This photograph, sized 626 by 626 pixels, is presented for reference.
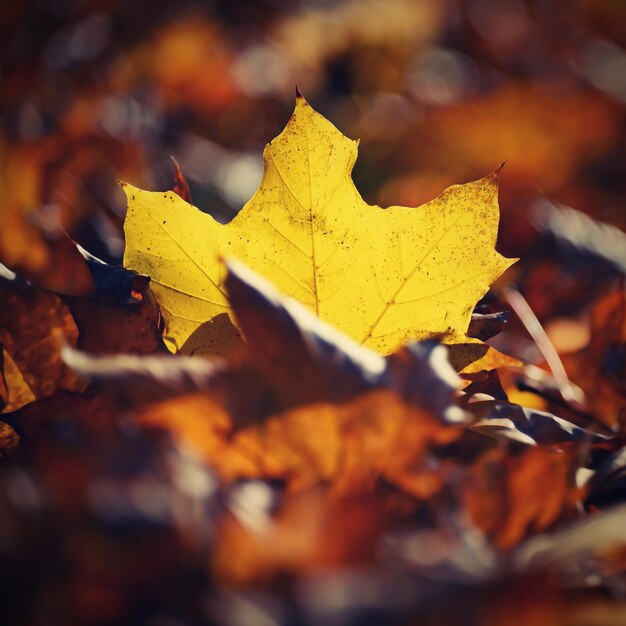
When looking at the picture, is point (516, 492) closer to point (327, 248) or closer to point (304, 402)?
point (304, 402)

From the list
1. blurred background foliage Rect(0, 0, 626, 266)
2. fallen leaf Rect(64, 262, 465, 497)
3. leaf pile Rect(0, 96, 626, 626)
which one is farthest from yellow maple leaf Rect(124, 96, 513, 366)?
blurred background foliage Rect(0, 0, 626, 266)

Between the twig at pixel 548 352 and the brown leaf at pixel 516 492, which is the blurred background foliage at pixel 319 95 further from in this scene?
the brown leaf at pixel 516 492

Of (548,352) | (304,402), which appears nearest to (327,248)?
(304,402)

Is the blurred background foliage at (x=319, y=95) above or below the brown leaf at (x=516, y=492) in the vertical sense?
below

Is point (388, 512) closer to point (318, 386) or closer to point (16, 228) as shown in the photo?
point (318, 386)

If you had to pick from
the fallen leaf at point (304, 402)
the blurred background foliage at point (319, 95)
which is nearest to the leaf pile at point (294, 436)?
the fallen leaf at point (304, 402)

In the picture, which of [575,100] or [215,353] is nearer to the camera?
[215,353]

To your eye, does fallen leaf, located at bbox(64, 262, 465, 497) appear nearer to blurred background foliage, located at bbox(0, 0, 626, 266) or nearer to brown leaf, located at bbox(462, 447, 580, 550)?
brown leaf, located at bbox(462, 447, 580, 550)

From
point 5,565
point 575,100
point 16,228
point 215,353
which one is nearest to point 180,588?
point 5,565
